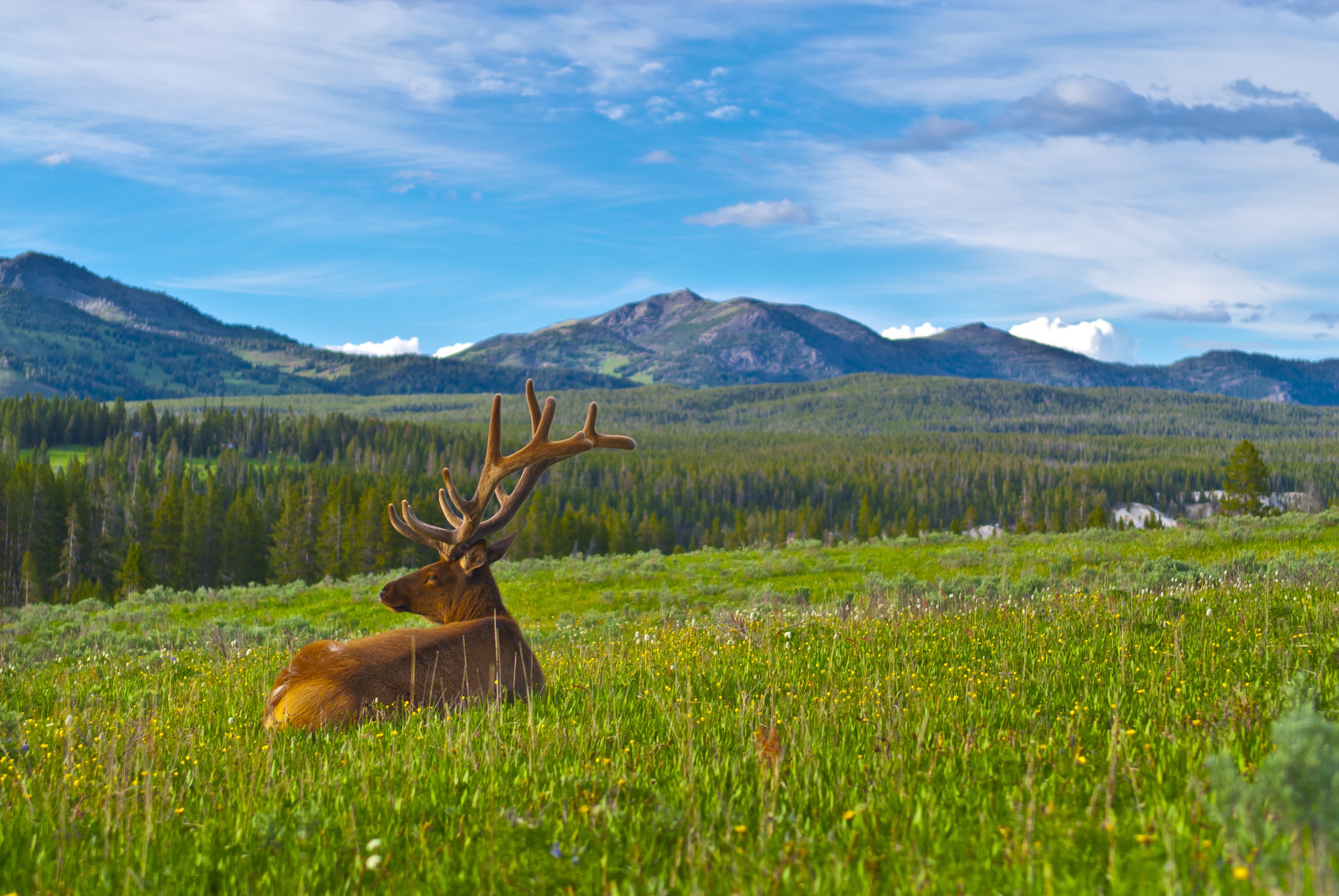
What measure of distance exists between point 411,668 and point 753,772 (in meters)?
3.66

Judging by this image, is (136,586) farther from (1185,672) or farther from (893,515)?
(893,515)

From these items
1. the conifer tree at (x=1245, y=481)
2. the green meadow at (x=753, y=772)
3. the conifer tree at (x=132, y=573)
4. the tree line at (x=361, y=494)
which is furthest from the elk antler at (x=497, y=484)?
the conifer tree at (x=132, y=573)

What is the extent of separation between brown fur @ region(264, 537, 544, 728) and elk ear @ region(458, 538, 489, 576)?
299 mm

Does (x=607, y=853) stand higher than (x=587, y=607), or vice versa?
(x=607, y=853)

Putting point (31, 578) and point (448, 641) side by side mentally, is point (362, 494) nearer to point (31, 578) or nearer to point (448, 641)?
point (31, 578)

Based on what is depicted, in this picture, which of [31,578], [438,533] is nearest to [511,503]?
[438,533]

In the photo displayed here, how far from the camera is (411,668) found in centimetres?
696

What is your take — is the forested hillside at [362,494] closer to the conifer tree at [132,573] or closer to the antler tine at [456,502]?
the conifer tree at [132,573]

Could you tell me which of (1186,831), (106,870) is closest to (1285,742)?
(1186,831)

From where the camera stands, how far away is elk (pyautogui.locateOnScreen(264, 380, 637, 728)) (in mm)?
6652

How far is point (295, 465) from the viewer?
14425cm

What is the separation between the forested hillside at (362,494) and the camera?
79312mm

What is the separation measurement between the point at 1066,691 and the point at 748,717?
236cm

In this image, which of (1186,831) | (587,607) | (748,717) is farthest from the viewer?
(587,607)
